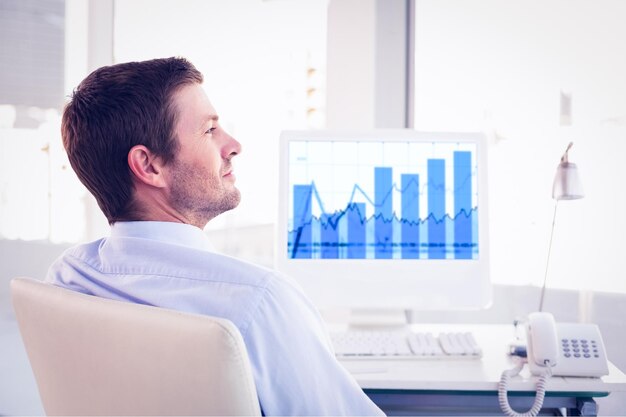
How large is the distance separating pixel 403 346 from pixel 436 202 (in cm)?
44

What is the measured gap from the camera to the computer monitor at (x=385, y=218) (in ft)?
5.33

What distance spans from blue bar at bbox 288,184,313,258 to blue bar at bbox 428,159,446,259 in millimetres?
339

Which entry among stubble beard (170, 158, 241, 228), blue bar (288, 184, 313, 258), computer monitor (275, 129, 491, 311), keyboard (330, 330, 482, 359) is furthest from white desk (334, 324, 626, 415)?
stubble beard (170, 158, 241, 228)

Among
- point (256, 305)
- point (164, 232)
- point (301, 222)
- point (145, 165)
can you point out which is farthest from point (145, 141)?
point (301, 222)

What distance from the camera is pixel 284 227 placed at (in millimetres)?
1641

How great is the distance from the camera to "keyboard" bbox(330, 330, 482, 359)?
1.39m

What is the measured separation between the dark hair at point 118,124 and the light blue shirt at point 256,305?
0.21 meters

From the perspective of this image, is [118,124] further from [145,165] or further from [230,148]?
[230,148]

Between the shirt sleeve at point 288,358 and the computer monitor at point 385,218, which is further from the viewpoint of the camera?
the computer monitor at point 385,218

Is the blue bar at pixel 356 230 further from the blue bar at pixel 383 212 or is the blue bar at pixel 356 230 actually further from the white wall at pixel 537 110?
the white wall at pixel 537 110

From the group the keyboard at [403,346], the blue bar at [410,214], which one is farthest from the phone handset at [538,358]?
the blue bar at [410,214]

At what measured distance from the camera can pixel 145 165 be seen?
1003 millimetres

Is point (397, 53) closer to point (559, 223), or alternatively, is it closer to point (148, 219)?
point (559, 223)

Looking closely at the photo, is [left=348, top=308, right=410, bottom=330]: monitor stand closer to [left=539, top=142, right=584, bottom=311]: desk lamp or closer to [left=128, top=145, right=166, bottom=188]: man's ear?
[left=539, top=142, right=584, bottom=311]: desk lamp
